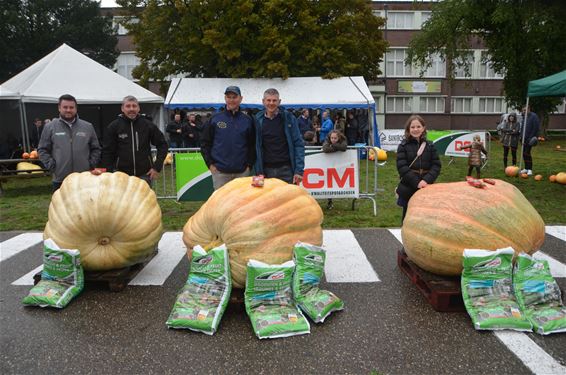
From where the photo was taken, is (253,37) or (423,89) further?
(423,89)

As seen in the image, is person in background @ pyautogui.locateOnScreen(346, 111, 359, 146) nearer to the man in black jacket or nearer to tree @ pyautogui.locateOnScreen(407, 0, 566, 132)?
tree @ pyautogui.locateOnScreen(407, 0, 566, 132)

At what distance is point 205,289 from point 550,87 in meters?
10.5

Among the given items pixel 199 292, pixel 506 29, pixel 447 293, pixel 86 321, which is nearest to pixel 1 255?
pixel 86 321

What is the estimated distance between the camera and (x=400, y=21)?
44.0 metres

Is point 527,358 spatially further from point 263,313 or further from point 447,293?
point 263,313

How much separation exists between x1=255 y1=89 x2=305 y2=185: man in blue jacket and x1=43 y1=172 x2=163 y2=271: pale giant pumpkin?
159 centimetres

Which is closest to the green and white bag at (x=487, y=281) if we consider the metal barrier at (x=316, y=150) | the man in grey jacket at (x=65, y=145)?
the metal barrier at (x=316, y=150)

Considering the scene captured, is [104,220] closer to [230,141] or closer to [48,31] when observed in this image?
[230,141]

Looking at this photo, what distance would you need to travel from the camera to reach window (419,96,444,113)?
4409cm

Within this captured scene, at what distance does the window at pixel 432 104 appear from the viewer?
44.1m

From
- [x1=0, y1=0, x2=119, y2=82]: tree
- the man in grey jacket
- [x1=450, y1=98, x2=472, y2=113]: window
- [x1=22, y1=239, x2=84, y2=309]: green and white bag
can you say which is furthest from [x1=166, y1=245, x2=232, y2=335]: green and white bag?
[x1=450, y1=98, x2=472, y2=113]: window

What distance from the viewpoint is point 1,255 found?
238 inches

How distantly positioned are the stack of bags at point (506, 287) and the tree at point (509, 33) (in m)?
18.6

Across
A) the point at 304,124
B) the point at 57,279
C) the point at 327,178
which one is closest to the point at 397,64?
the point at 304,124
